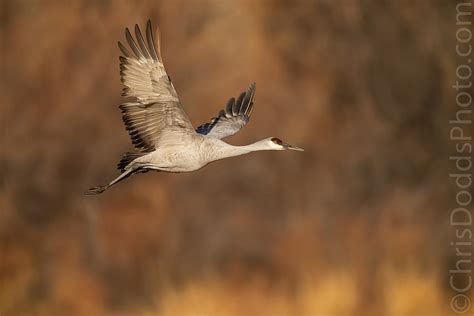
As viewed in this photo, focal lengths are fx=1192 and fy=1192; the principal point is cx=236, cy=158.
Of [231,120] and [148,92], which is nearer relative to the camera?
[148,92]

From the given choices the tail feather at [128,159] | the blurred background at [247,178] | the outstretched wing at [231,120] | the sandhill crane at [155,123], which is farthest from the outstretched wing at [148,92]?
the blurred background at [247,178]

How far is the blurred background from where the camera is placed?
1644 centimetres

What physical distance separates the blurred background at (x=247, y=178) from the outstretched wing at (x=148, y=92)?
5.71 metres

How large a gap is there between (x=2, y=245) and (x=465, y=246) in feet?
21.6

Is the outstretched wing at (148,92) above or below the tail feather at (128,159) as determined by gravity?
above

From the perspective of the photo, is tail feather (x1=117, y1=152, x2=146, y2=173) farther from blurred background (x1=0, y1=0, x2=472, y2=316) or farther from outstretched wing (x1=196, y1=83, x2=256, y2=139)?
blurred background (x1=0, y1=0, x2=472, y2=316)

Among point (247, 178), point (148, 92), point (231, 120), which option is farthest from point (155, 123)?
point (247, 178)

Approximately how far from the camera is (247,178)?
1645 cm

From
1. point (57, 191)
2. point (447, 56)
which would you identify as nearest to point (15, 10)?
point (57, 191)

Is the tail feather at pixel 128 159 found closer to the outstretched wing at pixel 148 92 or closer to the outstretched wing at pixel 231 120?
the outstretched wing at pixel 148 92

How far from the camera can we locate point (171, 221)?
54.3ft

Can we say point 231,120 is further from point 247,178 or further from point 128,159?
point 247,178

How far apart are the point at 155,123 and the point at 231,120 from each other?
1.64 m

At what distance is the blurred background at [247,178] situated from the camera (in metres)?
16.4
